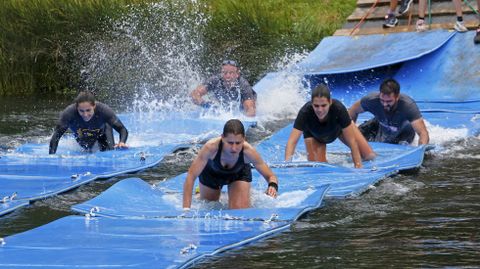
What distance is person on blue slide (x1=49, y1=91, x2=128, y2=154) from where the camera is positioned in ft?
37.8

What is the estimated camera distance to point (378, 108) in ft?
38.3

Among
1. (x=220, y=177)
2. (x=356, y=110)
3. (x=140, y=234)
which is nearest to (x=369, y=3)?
(x=356, y=110)

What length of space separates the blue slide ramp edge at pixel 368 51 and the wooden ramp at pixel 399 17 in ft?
0.90

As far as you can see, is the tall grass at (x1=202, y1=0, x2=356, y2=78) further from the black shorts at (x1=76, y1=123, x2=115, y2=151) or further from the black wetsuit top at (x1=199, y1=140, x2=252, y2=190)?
the black wetsuit top at (x1=199, y1=140, x2=252, y2=190)

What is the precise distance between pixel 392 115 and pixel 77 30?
944 cm

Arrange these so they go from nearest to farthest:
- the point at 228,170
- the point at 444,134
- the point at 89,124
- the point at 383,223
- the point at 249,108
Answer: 1. the point at 383,223
2. the point at 228,170
3. the point at 89,124
4. the point at 444,134
5. the point at 249,108

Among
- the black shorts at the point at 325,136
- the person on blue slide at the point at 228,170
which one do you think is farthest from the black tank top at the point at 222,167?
the black shorts at the point at 325,136

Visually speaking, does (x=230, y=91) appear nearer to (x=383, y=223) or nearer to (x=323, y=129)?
(x=323, y=129)

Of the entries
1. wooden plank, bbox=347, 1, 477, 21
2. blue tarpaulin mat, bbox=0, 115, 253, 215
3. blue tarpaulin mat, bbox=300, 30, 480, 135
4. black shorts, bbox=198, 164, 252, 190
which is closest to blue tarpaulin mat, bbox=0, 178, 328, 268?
black shorts, bbox=198, 164, 252, 190

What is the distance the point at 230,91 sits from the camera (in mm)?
14812

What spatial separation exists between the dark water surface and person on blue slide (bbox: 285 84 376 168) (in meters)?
0.56

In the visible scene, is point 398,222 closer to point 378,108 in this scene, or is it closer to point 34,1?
point 378,108

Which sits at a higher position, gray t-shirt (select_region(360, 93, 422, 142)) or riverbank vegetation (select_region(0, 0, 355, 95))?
riverbank vegetation (select_region(0, 0, 355, 95))

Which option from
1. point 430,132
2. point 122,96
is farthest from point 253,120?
point 122,96
